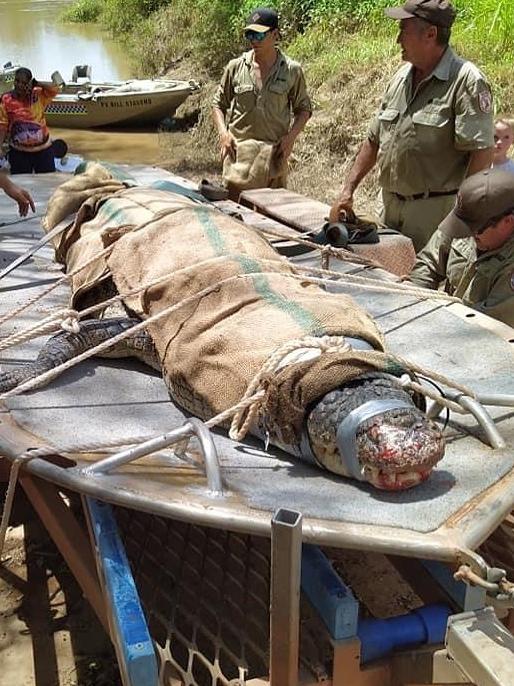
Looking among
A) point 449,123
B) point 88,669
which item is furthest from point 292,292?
point 449,123

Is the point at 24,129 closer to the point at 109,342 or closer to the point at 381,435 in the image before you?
the point at 109,342

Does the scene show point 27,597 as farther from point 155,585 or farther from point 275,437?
point 275,437

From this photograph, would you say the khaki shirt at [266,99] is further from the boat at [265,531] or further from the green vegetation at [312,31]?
the green vegetation at [312,31]

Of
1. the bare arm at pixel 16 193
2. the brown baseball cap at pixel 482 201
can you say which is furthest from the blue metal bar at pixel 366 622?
the bare arm at pixel 16 193

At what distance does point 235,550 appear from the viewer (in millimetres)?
2586

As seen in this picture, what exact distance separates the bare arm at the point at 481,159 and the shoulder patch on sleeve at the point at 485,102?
193mm

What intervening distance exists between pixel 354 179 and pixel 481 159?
0.77m

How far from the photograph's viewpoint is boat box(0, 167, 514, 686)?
173 centimetres

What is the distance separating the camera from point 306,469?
7.06 feet

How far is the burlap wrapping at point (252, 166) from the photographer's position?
6.03 meters

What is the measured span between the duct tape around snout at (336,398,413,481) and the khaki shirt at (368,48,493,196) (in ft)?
7.91

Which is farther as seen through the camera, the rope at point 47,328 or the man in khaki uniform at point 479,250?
the man in khaki uniform at point 479,250

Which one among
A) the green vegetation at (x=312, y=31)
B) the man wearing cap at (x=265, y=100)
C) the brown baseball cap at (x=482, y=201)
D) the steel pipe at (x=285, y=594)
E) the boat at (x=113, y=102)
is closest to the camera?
the steel pipe at (x=285, y=594)

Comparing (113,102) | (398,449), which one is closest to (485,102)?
(398,449)
